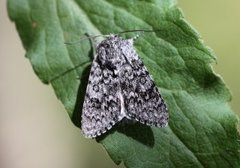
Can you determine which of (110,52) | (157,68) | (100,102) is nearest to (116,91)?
(100,102)

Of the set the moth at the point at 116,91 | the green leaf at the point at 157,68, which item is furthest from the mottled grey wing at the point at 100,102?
the green leaf at the point at 157,68

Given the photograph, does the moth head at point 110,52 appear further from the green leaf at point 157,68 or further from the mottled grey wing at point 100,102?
the green leaf at point 157,68

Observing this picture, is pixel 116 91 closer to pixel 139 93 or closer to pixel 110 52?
pixel 139 93

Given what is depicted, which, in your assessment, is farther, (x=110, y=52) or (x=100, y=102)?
(x=100, y=102)

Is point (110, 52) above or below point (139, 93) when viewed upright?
above

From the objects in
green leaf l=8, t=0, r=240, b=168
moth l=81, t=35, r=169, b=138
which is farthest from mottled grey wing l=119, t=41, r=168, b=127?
green leaf l=8, t=0, r=240, b=168

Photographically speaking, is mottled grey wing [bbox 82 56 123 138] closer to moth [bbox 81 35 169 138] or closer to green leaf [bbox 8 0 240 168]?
moth [bbox 81 35 169 138]
